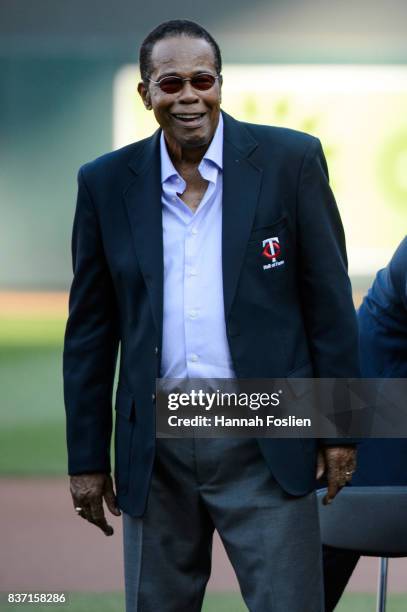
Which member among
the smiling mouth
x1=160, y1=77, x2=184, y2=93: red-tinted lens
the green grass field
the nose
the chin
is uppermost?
x1=160, y1=77, x2=184, y2=93: red-tinted lens

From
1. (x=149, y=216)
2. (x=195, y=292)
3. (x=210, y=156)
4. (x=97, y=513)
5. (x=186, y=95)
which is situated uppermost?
(x=186, y=95)

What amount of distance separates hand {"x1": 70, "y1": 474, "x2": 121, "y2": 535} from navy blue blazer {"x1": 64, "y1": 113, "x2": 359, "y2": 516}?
3cm

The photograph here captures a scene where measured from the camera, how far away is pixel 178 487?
8.43 ft

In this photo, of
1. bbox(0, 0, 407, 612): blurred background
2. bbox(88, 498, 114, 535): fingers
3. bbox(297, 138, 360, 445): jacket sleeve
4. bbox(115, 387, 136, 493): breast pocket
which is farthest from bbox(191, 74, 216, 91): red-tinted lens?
bbox(0, 0, 407, 612): blurred background

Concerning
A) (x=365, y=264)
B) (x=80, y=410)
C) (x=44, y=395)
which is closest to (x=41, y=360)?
(x=44, y=395)

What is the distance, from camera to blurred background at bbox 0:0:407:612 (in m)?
9.26

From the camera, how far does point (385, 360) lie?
3.18 m

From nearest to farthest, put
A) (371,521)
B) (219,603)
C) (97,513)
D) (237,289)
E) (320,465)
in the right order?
1. (237,289)
2. (320,465)
3. (97,513)
4. (371,521)
5. (219,603)

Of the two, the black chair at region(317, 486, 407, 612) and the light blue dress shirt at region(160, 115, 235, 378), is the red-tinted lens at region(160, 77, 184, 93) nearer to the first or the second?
the light blue dress shirt at region(160, 115, 235, 378)

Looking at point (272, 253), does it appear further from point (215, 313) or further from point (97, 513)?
point (97, 513)

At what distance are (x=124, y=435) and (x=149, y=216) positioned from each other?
1.55 ft

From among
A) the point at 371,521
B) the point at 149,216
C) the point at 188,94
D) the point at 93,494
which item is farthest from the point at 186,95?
the point at 371,521

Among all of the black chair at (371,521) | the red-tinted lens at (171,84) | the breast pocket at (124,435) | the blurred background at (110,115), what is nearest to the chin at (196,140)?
the red-tinted lens at (171,84)

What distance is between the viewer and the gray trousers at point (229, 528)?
2527 mm
